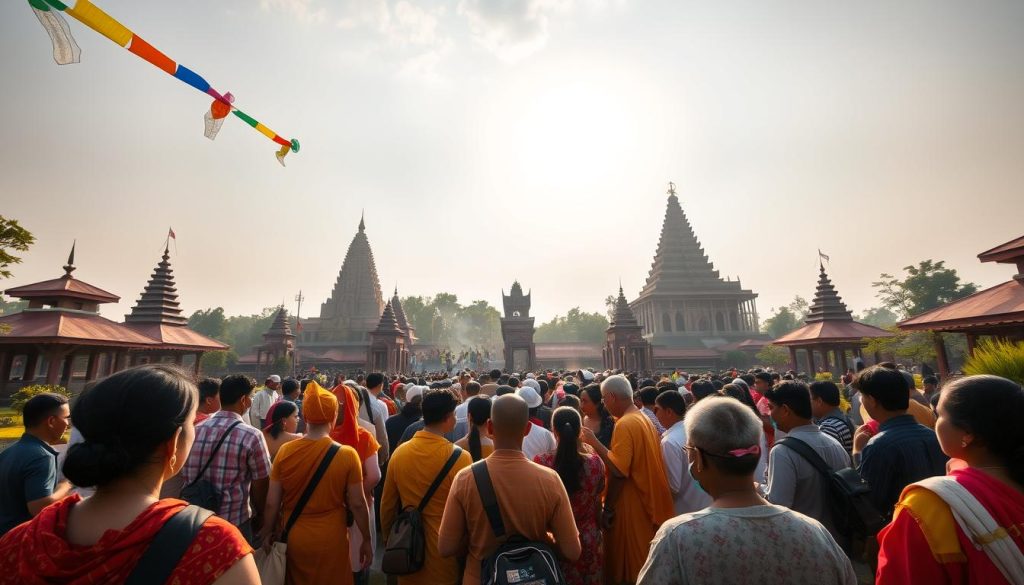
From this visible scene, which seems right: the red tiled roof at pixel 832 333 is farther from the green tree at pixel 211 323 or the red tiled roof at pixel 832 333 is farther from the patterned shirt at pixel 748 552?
the green tree at pixel 211 323

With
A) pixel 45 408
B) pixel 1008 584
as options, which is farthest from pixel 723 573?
pixel 45 408

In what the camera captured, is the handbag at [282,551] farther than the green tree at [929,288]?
No

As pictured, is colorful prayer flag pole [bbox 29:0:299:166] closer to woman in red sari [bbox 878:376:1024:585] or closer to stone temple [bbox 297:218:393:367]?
woman in red sari [bbox 878:376:1024:585]

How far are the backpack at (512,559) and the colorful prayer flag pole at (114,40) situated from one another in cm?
831

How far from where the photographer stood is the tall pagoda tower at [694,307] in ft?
163

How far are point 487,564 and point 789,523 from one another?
1599 mm

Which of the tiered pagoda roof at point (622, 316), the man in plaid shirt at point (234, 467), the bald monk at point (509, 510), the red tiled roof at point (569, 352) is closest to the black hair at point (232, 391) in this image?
the man in plaid shirt at point (234, 467)

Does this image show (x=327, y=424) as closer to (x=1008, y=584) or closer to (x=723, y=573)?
(x=723, y=573)

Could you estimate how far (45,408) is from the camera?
3.49 meters

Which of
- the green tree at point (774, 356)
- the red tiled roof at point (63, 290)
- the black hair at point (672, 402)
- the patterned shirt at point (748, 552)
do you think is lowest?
the patterned shirt at point (748, 552)

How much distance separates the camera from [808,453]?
11.0 ft

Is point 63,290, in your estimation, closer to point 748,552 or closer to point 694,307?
point 748,552

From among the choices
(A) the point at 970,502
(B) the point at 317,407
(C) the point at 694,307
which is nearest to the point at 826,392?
(A) the point at 970,502

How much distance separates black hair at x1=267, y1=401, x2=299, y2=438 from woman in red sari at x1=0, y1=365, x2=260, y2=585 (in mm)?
3235
